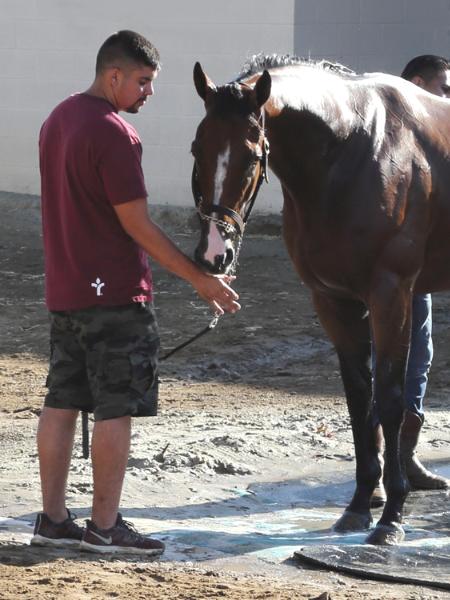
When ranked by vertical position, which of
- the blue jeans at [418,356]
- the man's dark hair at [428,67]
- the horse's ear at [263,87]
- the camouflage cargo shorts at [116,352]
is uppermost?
the man's dark hair at [428,67]

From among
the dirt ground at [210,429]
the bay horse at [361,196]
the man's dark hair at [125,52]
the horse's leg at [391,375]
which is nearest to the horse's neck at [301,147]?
the bay horse at [361,196]

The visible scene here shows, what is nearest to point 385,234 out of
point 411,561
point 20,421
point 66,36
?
point 411,561

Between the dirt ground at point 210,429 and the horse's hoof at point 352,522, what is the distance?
554mm

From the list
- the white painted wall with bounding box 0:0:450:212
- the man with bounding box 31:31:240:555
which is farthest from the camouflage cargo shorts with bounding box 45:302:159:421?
the white painted wall with bounding box 0:0:450:212

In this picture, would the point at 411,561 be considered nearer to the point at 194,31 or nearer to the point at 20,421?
the point at 20,421

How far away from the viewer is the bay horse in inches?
219

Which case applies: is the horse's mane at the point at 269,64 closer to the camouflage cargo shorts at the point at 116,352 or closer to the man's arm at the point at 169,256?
the man's arm at the point at 169,256

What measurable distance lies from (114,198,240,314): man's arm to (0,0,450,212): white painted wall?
847cm

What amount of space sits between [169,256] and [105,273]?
0.86 feet

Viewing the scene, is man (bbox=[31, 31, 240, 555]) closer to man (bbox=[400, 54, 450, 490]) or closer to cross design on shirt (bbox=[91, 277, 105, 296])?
cross design on shirt (bbox=[91, 277, 105, 296])

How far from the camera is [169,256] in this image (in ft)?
16.6

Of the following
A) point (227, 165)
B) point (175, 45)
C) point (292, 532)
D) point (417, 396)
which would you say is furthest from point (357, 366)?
point (175, 45)

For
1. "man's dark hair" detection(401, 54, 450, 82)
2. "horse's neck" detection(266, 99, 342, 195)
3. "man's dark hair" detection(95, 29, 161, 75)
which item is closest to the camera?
"man's dark hair" detection(95, 29, 161, 75)

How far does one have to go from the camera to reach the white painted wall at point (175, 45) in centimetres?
1325
